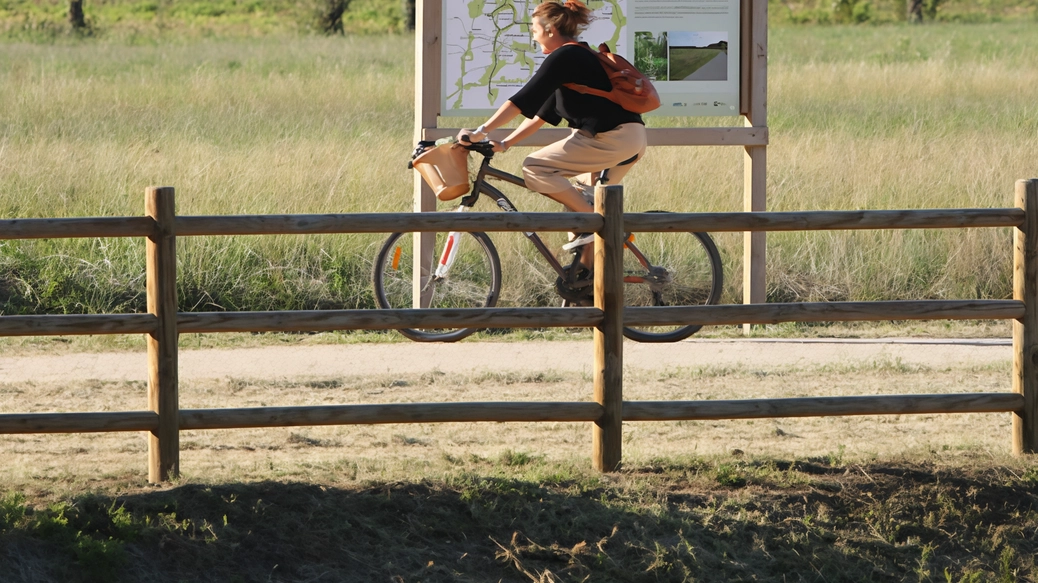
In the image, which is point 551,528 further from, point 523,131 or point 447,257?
point 447,257

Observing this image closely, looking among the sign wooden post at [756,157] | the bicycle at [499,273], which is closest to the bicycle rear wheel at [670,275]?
the bicycle at [499,273]

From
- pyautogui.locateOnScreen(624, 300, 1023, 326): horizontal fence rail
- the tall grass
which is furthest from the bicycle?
pyautogui.locateOnScreen(624, 300, 1023, 326): horizontal fence rail

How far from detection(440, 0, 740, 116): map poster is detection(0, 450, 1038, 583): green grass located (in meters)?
3.57

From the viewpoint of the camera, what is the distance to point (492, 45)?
846 cm

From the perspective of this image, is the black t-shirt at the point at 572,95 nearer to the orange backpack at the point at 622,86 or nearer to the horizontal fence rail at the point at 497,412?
the orange backpack at the point at 622,86

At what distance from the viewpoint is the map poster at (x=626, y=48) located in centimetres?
840

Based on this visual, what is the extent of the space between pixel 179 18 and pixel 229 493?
137ft

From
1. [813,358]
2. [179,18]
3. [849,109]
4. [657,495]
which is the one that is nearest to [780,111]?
[849,109]

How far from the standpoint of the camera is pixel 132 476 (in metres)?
5.43

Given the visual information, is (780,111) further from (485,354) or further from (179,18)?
(179,18)

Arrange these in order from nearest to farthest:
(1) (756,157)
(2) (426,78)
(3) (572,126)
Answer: (3) (572,126), (2) (426,78), (1) (756,157)

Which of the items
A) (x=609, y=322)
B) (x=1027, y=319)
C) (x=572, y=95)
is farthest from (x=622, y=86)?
(x=1027, y=319)

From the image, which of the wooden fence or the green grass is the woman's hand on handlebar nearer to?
the wooden fence

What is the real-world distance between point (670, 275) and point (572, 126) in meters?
1.12
